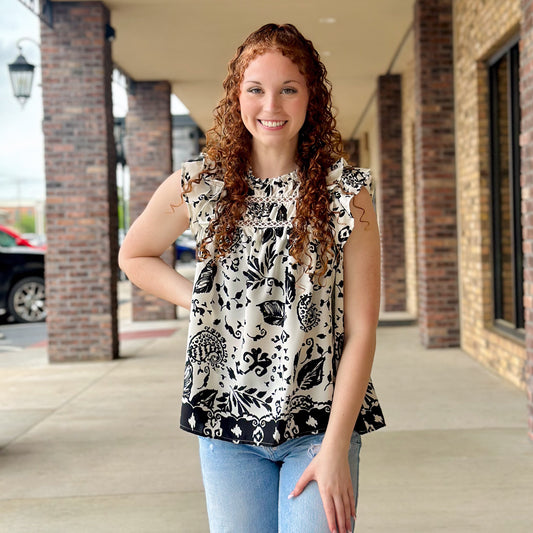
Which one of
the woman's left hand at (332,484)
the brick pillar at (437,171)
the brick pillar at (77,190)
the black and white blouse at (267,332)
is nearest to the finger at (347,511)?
the woman's left hand at (332,484)

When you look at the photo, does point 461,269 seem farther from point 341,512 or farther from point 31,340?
point 341,512

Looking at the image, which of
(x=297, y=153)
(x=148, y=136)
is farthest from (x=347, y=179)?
(x=148, y=136)

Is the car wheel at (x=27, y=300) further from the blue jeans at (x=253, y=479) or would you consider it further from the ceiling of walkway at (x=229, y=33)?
the blue jeans at (x=253, y=479)

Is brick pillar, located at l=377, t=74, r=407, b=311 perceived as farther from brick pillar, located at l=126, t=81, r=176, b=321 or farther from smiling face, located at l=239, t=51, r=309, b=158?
smiling face, located at l=239, t=51, r=309, b=158

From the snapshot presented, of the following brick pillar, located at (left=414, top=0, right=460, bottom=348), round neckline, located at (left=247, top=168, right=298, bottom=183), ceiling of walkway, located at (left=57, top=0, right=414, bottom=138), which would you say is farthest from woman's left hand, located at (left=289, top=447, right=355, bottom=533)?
brick pillar, located at (left=414, top=0, right=460, bottom=348)

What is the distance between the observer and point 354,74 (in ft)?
42.0

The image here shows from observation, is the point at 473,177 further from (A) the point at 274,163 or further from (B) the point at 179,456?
(A) the point at 274,163

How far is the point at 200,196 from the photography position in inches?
70.6

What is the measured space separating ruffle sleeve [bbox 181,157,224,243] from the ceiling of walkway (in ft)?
22.2

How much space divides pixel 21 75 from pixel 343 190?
356 inches

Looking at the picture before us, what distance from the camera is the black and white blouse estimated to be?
1678 mm

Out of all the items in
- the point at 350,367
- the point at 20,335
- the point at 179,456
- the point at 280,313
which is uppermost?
the point at 280,313

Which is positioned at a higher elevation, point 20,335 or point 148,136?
point 148,136

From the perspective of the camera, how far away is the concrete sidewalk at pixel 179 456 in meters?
3.70
